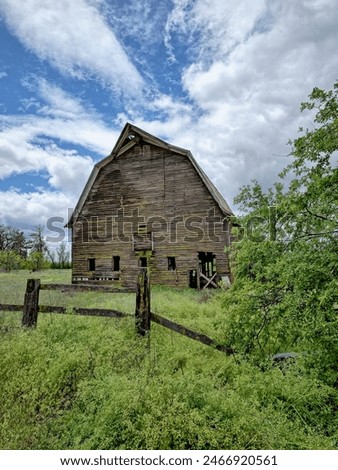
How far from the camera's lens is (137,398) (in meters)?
3.71

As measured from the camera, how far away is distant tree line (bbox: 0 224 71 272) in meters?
40.9

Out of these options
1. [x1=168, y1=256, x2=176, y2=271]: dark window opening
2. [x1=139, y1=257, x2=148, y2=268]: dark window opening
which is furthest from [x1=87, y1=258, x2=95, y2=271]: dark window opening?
[x1=168, y1=256, x2=176, y2=271]: dark window opening

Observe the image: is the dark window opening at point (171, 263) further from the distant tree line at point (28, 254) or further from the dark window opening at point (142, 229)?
the distant tree line at point (28, 254)

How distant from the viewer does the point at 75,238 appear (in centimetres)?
2258

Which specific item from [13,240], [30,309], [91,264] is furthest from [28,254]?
[30,309]

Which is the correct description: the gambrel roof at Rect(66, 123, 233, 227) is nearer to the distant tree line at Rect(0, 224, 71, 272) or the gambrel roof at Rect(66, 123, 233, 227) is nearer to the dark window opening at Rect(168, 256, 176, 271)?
the dark window opening at Rect(168, 256, 176, 271)

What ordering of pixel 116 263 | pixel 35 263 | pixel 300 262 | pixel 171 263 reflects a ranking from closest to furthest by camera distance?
pixel 300 262 < pixel 171 263 < pixel 116 263 < pixel 35 263

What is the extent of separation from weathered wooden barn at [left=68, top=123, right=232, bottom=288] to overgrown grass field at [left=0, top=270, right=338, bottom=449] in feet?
43.3

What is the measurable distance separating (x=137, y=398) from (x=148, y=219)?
17.1m

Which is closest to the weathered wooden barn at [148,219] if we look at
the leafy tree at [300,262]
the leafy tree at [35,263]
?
the leafy tree at [300,262]

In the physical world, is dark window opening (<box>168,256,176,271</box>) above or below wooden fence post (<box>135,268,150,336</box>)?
above

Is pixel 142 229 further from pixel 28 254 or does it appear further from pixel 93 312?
pixel 28 254

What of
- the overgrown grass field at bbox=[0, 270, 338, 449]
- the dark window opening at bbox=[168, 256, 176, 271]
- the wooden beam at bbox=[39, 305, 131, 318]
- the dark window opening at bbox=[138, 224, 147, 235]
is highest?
the dark window opening at bbox=[138, 224, 147, 235]

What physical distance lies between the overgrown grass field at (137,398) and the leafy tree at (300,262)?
55 cm
